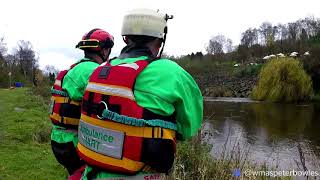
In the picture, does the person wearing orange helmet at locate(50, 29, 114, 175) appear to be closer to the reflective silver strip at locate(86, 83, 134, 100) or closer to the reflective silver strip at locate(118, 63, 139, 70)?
the reflective silver strip at locate(86, 83, 134, 100)

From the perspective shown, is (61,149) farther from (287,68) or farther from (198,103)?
(287,68)

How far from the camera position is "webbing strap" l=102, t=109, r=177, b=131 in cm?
250

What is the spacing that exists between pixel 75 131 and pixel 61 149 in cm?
21

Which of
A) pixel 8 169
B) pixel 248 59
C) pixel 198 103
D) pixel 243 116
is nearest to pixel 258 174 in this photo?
pixel 8 169

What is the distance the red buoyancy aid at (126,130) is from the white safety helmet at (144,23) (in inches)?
9.5

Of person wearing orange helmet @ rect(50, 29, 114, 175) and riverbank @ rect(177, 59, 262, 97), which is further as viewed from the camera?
riverbank @ rect(177, 59, 262, 97)

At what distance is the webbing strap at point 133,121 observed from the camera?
250 cm

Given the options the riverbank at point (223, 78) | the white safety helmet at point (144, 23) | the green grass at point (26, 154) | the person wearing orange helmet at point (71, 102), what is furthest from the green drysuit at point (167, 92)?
the riverbank at point (223, 78)

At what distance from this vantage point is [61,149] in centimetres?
391

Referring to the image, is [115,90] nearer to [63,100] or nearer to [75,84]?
[75,84]

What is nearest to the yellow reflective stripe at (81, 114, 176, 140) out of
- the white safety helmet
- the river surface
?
the white safety helmet

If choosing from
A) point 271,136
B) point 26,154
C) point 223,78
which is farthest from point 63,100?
point 223,78

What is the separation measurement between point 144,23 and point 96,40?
1.49m

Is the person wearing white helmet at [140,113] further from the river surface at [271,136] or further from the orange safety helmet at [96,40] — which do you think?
the river surface at [271,136]
